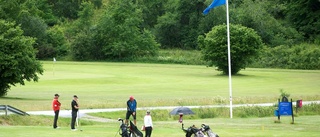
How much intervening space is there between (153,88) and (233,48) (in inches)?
977

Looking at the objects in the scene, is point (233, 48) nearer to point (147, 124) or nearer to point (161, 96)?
point (161, 96)

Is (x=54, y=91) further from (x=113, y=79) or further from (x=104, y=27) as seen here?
(x=104, y=27)

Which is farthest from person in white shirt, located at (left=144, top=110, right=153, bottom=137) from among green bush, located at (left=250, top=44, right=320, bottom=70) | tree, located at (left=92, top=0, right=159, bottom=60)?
tree, located at (left=92, top=0, right=159, bottom=60)

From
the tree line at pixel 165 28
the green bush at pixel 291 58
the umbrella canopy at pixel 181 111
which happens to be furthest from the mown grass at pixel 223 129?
the tree line at pixel 165 28

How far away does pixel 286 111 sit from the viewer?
38.5 metres

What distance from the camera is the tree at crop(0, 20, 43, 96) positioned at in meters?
54.6

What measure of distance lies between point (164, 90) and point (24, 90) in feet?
39.1

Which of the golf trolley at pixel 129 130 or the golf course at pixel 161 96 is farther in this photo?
the golf course at pixel 161 96

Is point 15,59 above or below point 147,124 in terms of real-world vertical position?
above

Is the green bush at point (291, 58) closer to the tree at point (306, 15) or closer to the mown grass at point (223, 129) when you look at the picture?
the tree at point (306, 15)

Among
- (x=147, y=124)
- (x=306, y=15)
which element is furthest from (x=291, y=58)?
(x=147, y=124)

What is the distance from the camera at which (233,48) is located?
8856 centimetres

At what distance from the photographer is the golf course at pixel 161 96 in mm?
33938

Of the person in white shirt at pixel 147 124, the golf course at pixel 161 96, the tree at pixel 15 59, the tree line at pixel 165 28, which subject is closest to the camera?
the person in white shirt at pixel 147 124
